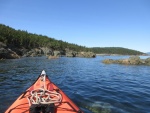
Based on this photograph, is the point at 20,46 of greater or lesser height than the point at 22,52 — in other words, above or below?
above

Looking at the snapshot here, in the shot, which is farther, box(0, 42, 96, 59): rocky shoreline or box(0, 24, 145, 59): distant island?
box(0, 24, 145, 59): distant island

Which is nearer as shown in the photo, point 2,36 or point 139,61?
point 139,61

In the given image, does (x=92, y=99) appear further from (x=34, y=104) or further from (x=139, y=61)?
(x=139, y=61)

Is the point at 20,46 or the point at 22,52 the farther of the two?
the point at 20,46

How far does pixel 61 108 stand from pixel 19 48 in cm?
8813

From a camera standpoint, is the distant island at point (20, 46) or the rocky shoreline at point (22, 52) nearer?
the rocky shoreline at point (22, 52)

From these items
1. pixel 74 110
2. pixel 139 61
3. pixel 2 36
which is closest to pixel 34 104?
pixel 74 110

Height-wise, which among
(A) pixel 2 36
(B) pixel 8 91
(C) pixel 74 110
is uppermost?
(A) pixel 2 36

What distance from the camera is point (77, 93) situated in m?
15.1

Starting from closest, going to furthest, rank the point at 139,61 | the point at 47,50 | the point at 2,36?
the point at 139,61
the point at 2,36
the point at 47,50

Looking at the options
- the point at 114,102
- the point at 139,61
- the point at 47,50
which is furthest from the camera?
the point at 47,50

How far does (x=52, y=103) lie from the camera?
713 centimetres

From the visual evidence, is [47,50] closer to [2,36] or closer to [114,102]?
[2,36]

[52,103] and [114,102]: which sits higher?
[52,103]
